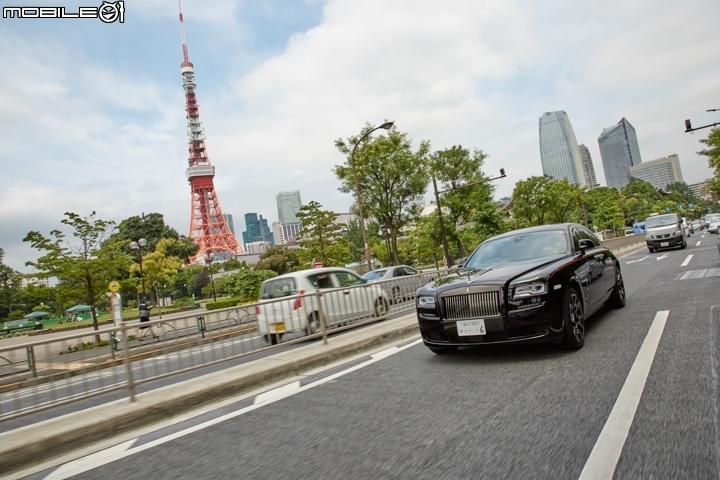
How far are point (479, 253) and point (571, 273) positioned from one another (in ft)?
5.20

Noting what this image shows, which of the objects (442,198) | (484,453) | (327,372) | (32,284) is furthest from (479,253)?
(442,198)

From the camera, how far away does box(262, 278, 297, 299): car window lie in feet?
36.0

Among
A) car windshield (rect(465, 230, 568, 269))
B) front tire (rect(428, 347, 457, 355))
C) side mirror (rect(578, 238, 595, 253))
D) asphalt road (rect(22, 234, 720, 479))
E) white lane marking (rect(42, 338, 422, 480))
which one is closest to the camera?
asphalt road (rect(22, 234, 720, 479))

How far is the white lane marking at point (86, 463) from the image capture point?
Result: 135 inches

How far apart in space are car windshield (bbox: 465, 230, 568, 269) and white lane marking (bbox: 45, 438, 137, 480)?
4.48 m

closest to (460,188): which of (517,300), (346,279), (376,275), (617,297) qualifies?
(376,275)

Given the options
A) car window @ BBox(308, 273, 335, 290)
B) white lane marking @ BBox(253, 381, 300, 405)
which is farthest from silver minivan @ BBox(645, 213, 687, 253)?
white lane marking @ BBox(253, 381, 300, 405)

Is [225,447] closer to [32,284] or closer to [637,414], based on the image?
[637,414]

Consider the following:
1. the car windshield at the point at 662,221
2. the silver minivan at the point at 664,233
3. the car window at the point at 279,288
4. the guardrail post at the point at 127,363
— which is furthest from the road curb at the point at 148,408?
the car windshield at the point at 662,221

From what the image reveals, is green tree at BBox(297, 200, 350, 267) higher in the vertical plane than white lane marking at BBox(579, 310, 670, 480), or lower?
higher

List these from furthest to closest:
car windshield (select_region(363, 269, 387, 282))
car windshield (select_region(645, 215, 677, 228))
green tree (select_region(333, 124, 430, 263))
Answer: green tree (select_region(333, 124, 430, 263)), car windshield (select_region(645, 215, 677, 228)), car windshield (select_region(363, 269, 387, 282))

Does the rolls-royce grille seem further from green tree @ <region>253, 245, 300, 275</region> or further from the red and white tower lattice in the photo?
the red and white tower lattice

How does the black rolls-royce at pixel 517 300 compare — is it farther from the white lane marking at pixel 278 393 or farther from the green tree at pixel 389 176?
the green tree at pixel 389 176

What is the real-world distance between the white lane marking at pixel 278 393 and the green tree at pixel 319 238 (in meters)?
32.0
